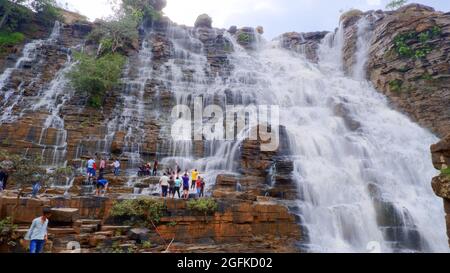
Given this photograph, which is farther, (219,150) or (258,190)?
(219,150)

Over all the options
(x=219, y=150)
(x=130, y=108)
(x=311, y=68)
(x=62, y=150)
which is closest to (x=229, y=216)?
(x=219, y=150)

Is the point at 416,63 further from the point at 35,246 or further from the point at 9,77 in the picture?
the point at 9,77

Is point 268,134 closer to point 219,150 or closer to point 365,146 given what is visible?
point 219,150

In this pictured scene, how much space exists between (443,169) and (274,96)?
71.0 ft

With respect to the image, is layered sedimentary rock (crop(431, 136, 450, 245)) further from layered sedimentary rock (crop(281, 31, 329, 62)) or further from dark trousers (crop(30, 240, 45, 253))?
layered sedimentary rock (crop(281, 31, 329, 62))

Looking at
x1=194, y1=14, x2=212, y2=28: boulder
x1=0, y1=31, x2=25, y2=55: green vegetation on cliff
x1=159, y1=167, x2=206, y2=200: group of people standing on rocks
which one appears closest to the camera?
x1=159, y1=167, x2=206, y2=200: group of people standing on rocks

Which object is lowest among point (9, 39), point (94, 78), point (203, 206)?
point (203, 206)

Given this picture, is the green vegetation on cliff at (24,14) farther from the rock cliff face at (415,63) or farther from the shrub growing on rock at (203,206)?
the rock cliff face at (415,63)

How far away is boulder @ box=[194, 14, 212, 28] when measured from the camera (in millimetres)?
41219

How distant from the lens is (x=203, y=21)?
4134 centimetres

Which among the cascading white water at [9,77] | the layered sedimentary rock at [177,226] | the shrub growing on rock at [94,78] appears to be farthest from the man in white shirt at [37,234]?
the shrub growing on rock at [94,78]

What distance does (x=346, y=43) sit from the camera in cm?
3725

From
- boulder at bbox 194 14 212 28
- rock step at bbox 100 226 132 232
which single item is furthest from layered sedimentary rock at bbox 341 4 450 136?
rock step at bbox 100 226 132 232

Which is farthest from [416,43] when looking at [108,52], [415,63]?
[108,52]
